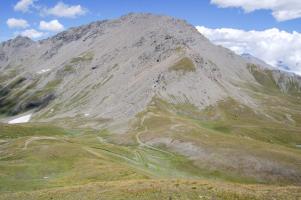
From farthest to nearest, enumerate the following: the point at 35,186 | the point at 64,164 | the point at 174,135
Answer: the point at 174,135
the point at 64,164
the point at 35,186

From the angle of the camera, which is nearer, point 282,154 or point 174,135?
point 282,154

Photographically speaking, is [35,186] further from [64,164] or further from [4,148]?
[4,148]

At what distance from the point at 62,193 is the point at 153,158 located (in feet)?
266

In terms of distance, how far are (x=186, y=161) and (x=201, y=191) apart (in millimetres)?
83325

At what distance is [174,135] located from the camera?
156 m

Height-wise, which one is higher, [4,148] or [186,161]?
[4,148]

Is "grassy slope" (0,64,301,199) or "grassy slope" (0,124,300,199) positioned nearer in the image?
"grassy slope" (0,124,300,199)

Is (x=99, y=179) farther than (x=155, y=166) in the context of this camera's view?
No

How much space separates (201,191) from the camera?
1698 inches

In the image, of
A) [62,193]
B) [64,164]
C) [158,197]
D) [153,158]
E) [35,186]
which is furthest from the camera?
[153,158]

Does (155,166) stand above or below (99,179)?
below

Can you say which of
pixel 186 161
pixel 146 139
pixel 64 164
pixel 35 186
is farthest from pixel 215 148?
pixel 35 186

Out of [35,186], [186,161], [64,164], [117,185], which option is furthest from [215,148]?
[117,185]

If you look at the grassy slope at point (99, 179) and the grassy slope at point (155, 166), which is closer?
the grassy slope at point (99, 179)
